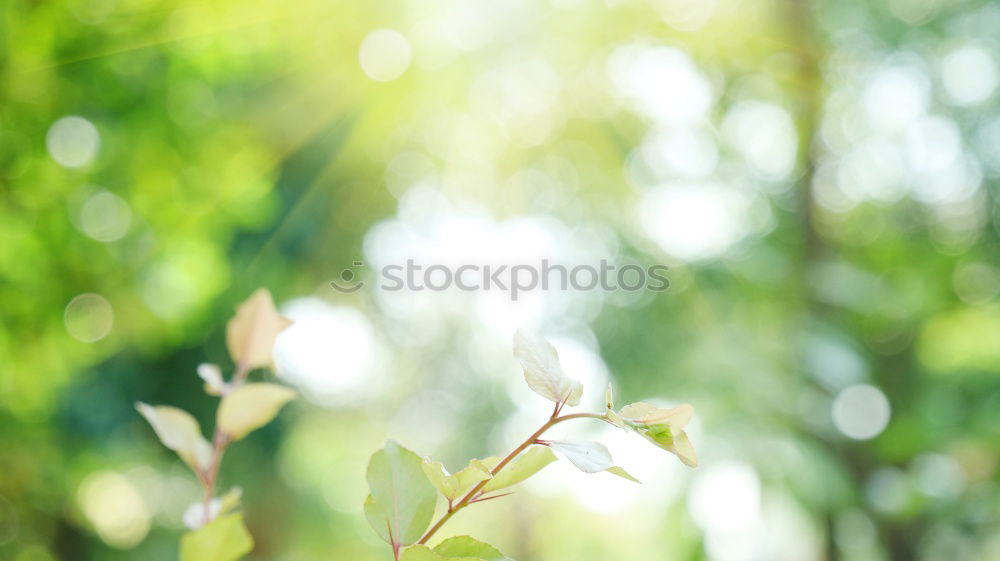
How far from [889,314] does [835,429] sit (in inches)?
10.2

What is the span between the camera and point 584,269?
1553 millimetres

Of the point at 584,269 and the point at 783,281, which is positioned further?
the point at 584,269

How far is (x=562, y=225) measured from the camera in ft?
5.62

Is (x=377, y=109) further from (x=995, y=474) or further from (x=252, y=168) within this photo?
(x=995, y=474)

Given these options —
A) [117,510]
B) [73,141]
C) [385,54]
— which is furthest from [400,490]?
[117,510]

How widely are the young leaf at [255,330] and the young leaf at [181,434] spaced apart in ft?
0.07

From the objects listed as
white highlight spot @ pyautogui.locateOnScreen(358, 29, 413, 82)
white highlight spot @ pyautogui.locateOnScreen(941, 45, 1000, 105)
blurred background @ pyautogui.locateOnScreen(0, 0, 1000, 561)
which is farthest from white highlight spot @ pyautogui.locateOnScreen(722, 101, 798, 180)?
white highlight spot @ pyautogui.locateOnScreen(358, 29, 413, 82)

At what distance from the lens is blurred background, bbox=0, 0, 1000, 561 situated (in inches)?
29.6

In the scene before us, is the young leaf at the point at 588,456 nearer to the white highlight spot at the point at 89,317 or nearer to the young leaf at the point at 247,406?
the young leaf at the point at 247,406

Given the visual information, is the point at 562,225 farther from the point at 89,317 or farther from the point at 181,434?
the point at 181,434

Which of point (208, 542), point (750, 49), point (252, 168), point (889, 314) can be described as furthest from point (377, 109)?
point (208, 542)

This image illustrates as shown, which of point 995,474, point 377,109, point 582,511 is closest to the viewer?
point 995,474

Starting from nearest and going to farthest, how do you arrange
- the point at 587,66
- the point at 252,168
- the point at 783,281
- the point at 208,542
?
the point at 208,542 < the point at 783,281 < the point at 252,168 < the point at 587,66

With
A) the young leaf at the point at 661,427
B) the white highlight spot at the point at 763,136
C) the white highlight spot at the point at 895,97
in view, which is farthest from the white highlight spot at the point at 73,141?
the white highlight spot at the point at 895,97
